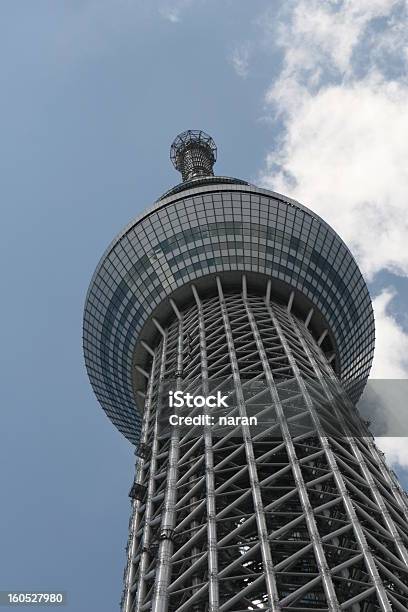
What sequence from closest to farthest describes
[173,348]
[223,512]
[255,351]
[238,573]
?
[238,573]
[223,512]
[255,351]
[173,348]

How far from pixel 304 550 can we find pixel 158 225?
52.5m

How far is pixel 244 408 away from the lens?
62500mm

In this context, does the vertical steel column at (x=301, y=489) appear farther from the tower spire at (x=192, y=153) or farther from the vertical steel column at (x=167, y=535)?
the tower spire at (x=192, y=153)

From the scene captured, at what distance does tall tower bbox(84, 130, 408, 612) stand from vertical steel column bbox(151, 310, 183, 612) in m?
0.15

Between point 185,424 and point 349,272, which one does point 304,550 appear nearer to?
point 185,424

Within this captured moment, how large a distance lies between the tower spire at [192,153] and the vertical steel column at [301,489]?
5437 centimetres

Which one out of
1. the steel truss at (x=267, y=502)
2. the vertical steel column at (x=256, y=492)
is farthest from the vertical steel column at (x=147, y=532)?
the vertical steel column at (x=256, y=492)

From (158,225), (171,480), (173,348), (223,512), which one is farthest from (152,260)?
(223,512)

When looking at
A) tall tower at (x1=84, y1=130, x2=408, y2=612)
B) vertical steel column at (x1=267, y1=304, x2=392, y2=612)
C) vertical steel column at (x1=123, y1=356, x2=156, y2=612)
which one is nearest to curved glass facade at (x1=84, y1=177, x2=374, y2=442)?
tall tower at (x1=84, y1=130, x2=408, y2=612)

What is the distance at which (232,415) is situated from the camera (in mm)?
62656

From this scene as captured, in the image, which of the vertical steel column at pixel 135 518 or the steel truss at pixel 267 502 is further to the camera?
the vertical steel column at pixel 135 518

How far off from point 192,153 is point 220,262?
46243 millimetres

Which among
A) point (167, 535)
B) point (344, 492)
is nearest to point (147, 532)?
point (167, 535)

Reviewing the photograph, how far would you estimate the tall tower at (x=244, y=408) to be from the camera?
46.8 m
